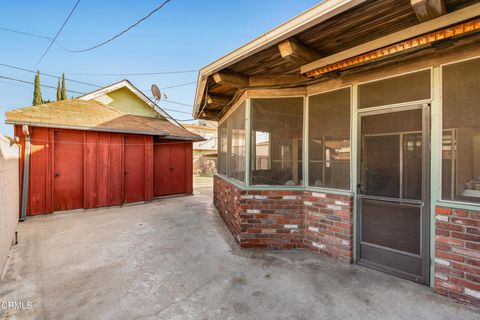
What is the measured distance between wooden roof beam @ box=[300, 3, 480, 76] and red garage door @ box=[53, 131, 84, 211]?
21.9 ft

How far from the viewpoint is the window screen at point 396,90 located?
91.2 inches

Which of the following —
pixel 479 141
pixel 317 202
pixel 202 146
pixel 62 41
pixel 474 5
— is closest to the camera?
pixel 474 5

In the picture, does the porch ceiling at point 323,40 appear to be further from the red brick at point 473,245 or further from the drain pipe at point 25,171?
the drain pipe at point 25,171

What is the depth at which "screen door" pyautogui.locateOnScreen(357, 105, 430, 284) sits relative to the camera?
2.33 metres

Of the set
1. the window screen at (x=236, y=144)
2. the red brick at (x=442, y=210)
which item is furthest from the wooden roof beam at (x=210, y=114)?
the red brick at (x=442, y=210)

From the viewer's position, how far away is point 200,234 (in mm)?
4051

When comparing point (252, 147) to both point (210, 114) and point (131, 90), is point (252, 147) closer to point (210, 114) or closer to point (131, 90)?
point (210, 114)

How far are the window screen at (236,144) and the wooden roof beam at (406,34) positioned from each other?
1557mm

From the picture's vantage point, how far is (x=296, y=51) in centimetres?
228

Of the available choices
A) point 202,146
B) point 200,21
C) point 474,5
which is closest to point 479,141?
point 474,5

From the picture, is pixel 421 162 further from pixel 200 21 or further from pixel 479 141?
pixel 200 21

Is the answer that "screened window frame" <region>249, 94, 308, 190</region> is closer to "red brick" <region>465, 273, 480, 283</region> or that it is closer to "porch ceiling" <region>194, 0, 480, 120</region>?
"porch ceiling" <region>194, 0, 480, 120</region>

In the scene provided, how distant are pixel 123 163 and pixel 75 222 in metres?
2.24

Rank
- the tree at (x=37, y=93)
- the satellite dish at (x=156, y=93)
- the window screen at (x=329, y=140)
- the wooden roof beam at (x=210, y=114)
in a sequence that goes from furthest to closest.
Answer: the tree at (x=37, y=93)
the satellite dish at (x=156, y=93)
the wooden roof beam at (x=210, y=114)
the window screen at (x=329, y=140)
